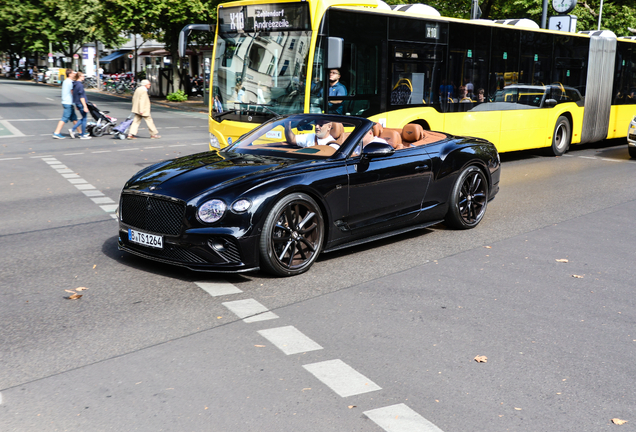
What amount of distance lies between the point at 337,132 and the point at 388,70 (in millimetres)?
5321

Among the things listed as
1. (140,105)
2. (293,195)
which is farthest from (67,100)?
(293,195)

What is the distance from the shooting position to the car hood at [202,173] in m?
5.91

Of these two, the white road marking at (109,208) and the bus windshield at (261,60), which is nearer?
the white road marking at (109,208)

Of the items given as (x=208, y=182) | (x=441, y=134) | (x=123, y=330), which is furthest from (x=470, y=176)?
(x=123, y=330)

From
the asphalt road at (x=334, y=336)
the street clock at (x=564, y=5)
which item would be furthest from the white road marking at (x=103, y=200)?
the street clock at (x=564, y=5)

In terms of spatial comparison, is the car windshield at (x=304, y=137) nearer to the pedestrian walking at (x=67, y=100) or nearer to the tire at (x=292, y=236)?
the tire at (x=292, y=236)

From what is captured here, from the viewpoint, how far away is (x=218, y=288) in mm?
5828

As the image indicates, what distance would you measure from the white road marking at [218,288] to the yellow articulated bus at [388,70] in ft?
18.6

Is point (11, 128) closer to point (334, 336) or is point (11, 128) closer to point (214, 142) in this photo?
point (214, 142)

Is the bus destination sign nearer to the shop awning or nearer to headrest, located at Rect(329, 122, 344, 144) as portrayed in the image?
headrest, located at Rect(329, 122, 344, 144)

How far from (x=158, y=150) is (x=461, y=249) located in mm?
10936

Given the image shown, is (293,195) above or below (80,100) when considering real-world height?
below

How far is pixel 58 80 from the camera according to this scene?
70.8 m

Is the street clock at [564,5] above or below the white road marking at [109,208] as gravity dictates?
above
